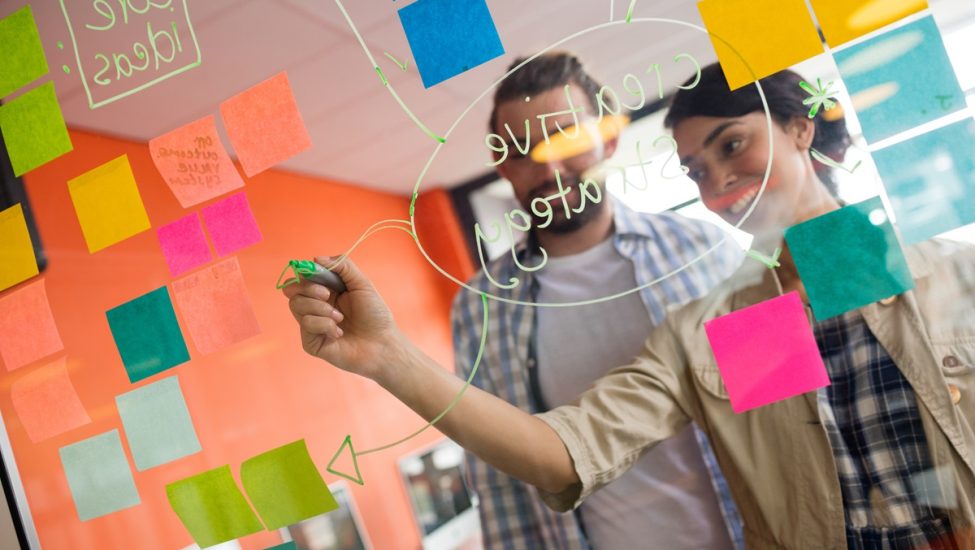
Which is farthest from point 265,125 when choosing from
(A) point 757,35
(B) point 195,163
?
(A) point 757,35

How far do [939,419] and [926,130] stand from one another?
28cm

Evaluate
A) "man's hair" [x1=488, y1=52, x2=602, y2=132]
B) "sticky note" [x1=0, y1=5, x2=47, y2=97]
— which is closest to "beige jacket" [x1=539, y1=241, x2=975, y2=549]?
"man's hair" [x1=488, y1=52, x2=602, y2=132]

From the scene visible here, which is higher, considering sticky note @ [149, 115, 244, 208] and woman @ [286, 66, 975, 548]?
sticky note @ [149, 115, 244, 208]

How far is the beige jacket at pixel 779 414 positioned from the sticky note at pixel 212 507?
1.43ft

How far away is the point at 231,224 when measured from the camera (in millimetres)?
1027

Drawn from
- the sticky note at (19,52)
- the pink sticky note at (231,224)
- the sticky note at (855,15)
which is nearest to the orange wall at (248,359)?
the pink sticky note at (231,224)

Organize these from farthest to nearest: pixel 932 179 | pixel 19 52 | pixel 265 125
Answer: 1. pixel 19 52
2. pixel 265 125
3. pixel 932 179

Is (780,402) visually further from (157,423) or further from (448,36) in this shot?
(157,423)

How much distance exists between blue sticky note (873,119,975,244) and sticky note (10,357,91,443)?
1.10m

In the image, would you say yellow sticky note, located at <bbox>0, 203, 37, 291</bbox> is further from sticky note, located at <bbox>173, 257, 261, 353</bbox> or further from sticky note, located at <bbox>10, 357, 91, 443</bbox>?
sticky note, located at <bbox>173, 257, 261, 353</bbox>

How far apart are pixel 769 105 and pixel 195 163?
73 cm

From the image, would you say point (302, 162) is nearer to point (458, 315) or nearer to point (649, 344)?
point (458, 315)

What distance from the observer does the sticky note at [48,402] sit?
3.75 ft

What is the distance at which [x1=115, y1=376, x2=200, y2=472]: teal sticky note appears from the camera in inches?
42.0
